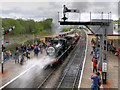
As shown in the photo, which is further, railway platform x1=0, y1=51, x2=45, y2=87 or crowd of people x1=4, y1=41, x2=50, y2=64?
crowd of people x1=4, y1=41, x2=50, y2=64

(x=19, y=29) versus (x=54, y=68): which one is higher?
(x=19, y=29)

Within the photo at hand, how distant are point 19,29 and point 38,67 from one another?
60.5 ft

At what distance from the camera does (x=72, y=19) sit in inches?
450

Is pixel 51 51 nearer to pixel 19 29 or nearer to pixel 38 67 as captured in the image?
pixel 38 67

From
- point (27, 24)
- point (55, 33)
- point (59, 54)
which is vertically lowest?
point (59, 54)

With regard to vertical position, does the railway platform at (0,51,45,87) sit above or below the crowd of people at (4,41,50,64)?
below

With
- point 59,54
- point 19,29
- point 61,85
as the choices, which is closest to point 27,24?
point 19,29

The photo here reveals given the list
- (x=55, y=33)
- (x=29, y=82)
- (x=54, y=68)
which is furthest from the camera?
Answer: (x=55, y=33)

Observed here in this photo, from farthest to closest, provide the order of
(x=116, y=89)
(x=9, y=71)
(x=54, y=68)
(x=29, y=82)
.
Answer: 1. (x=54, y=68)
2. (x=9, y=71)
3. (x=29, y=82)
4. (x=116, y=89)

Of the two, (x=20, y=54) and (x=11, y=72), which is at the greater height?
(x=20, y=54)

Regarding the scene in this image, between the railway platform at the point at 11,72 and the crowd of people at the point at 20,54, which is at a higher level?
the crowd of people at the point at 20,54

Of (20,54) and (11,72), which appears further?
(20,54)

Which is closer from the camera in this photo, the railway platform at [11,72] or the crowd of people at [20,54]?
the railway platform at [11,72]

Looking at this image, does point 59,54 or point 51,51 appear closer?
point 51,51
